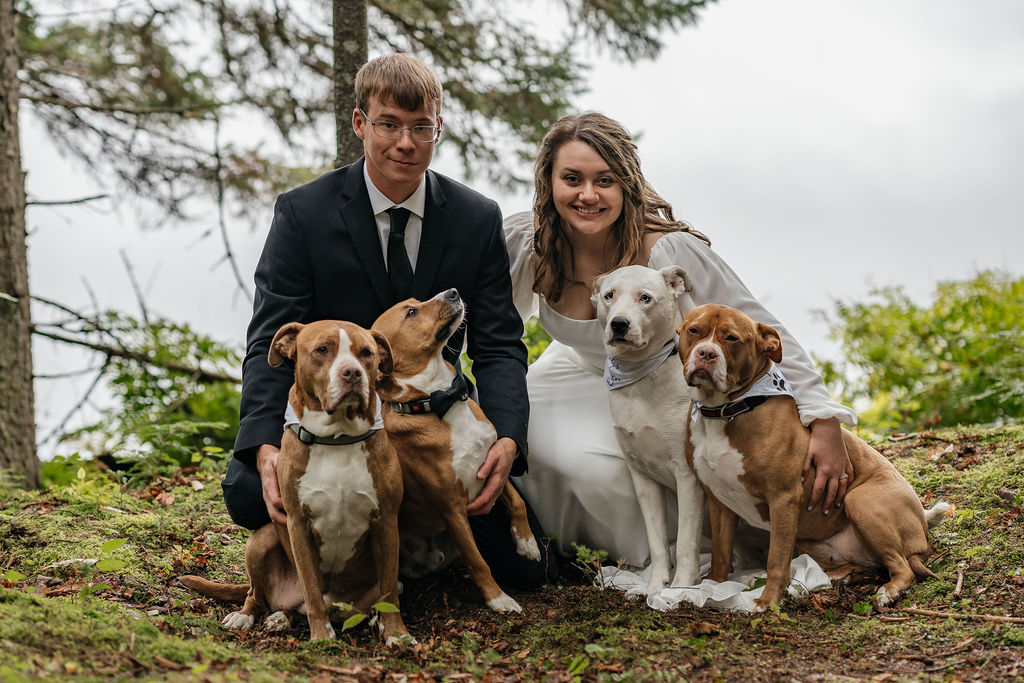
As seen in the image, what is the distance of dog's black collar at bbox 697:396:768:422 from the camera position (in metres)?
4.38

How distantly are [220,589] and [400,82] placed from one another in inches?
110

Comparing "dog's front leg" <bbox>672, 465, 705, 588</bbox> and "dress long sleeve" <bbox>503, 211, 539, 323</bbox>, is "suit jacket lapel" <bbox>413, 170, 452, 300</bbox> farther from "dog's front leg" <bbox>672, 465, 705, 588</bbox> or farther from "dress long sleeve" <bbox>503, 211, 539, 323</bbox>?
"dog's front leg" <bbox>672, 465, 705, 588</bbox>

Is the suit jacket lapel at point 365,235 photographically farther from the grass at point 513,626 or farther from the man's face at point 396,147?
the grass at point 513,626

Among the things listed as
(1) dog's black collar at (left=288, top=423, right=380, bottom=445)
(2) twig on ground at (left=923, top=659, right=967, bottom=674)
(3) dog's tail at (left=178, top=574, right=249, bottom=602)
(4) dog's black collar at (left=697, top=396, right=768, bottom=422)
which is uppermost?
(4) dog's black collar at (left=697, top=396, right=768, bottom=422)

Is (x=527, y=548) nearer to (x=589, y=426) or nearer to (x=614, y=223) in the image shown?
(x=589, y=426)

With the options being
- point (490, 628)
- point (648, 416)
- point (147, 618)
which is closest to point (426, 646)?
point (490, 628)

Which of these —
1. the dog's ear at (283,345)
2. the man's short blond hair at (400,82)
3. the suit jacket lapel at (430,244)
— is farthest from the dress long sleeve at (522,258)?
the dog's ear at (283,345)

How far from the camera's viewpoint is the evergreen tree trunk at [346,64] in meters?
6.86

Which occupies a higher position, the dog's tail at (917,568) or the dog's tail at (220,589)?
the dog's tail at (917,568)

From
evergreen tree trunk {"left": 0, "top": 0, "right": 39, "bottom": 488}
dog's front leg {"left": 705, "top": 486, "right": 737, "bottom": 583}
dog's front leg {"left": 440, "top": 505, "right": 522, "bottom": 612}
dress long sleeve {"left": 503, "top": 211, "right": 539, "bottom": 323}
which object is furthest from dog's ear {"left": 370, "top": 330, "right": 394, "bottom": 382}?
evergreen tree trunk {"left": 0, "top": 0, "right": 39, "bottom": 488}

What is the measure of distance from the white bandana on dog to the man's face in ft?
4.93

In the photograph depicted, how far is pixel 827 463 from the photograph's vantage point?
4426 mm

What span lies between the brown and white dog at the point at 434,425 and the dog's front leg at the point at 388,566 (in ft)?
1.06

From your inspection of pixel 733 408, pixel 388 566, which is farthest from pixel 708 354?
pixel 388 566
